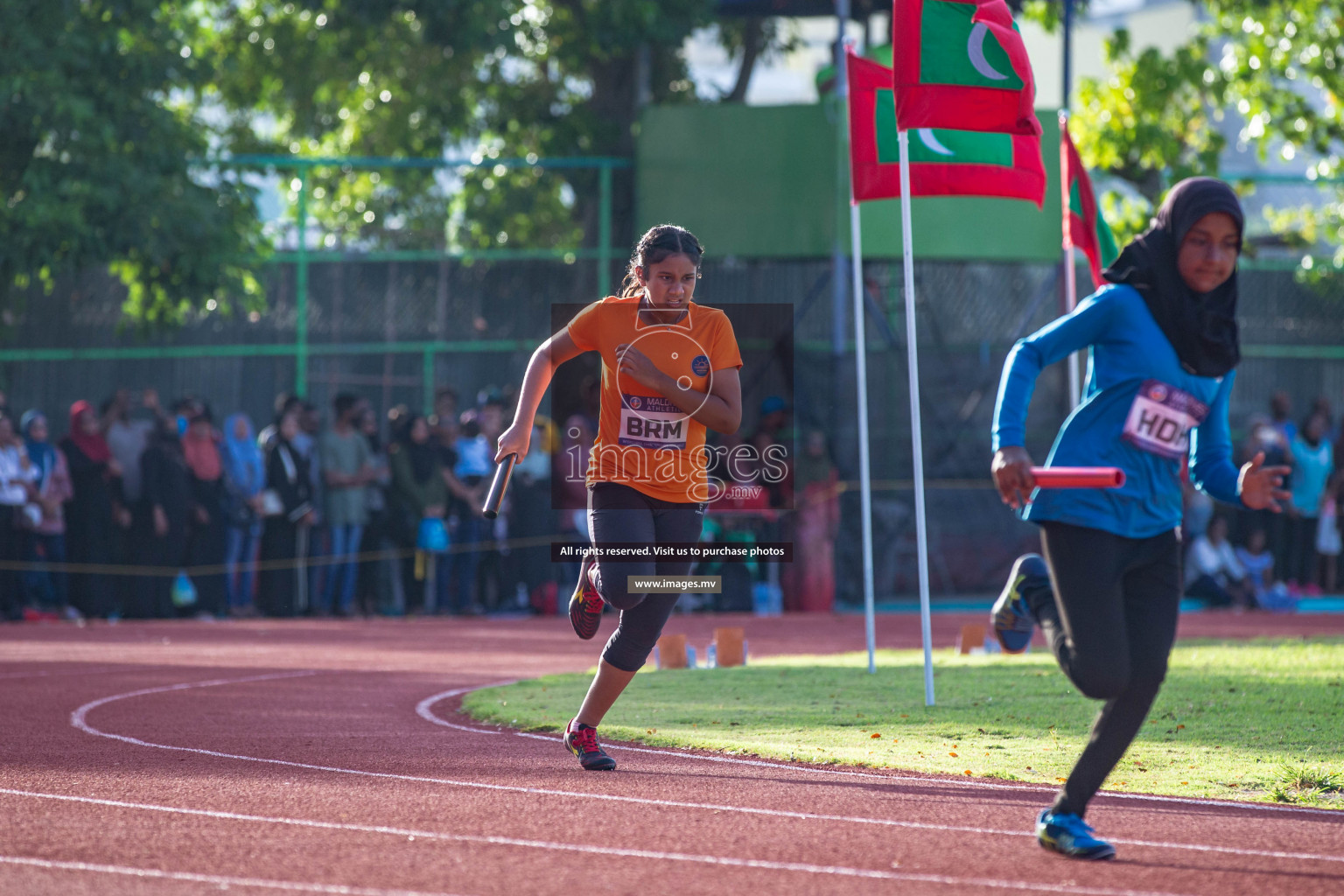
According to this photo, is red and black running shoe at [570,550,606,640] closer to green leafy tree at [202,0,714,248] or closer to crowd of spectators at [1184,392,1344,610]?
green leafy tree at [202,0,714,248]

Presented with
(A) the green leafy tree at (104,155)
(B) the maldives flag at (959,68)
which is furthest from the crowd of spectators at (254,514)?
(B) the maldives flag at (959,68)

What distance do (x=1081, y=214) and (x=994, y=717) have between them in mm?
6097

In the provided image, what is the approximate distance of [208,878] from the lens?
5035mm

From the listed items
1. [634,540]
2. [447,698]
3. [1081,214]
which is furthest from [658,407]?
[1081,214]

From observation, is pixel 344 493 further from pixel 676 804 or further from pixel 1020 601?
pixel 1020 601

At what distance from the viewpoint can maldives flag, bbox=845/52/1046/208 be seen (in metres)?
10.9

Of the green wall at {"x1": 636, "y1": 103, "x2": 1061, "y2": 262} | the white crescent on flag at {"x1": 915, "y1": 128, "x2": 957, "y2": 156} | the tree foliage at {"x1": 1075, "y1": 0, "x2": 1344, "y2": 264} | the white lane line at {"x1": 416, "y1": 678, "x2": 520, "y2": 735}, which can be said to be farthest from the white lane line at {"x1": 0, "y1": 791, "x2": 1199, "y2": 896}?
the tree foliage at {"x1": 1075, "y1": 0, "x2": 1344, "y2": 264}

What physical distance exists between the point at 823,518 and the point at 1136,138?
21.1 ft

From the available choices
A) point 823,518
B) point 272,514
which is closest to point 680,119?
point 823,518

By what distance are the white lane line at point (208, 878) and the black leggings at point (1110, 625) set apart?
6.76 feet

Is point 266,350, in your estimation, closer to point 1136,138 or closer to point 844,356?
point 844,356

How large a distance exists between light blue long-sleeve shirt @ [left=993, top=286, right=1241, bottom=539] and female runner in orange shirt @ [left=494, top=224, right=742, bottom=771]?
1.86m

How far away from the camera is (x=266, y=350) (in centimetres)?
2011

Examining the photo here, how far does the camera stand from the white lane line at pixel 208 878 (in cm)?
482
